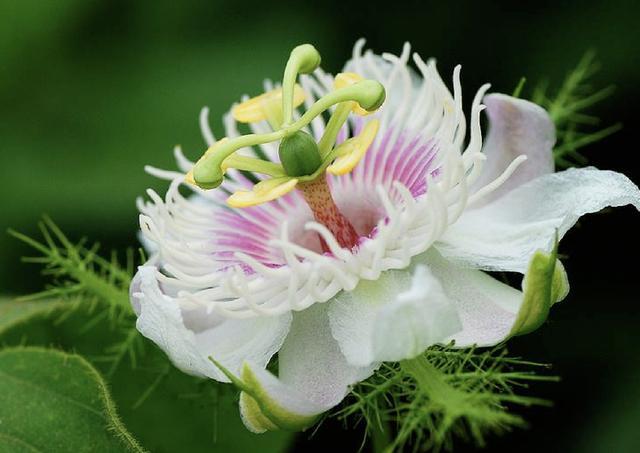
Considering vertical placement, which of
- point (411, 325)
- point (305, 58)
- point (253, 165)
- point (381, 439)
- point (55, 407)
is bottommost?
point (381, 439)

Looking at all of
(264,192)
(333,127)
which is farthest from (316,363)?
(333,127)

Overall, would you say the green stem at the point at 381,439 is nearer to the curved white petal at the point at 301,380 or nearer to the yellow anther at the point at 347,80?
the curved white petal at the point at 301,380

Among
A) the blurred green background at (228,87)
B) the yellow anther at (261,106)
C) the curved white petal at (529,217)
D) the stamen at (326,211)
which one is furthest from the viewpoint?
the blurred green background at (228,87)

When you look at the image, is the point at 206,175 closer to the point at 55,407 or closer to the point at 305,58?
the point at 305,58

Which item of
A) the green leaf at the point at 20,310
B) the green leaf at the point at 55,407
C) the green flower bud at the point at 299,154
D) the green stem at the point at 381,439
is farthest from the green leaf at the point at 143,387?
the green flower bud at the point at 299,154

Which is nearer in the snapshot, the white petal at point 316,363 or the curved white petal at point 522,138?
the white petal at point 316,363

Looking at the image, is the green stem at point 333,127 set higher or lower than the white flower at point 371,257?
higher
